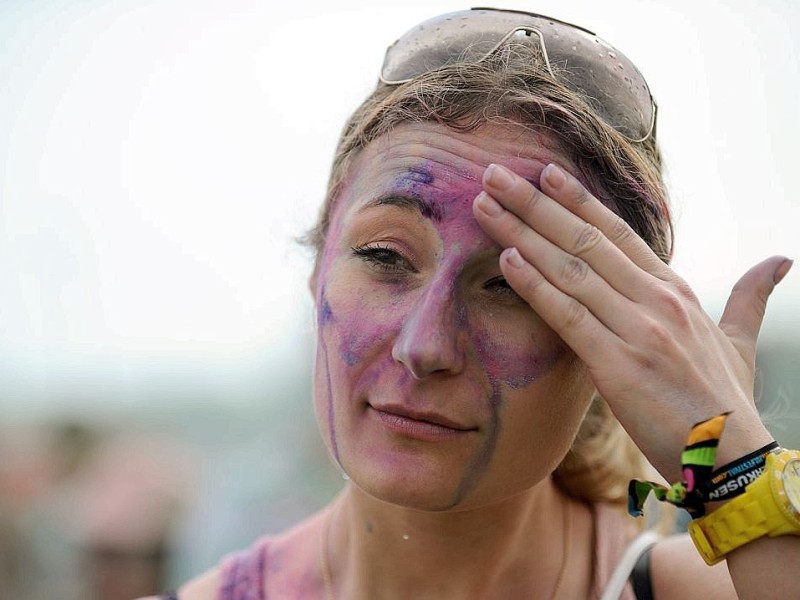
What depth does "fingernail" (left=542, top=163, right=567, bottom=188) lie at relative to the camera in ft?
6.38

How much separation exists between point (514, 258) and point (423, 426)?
438mm

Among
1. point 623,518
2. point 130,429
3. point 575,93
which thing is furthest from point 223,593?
point 130,429

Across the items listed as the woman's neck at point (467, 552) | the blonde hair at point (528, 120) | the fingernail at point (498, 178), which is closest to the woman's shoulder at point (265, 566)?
the woman's neck at point (467, 552)

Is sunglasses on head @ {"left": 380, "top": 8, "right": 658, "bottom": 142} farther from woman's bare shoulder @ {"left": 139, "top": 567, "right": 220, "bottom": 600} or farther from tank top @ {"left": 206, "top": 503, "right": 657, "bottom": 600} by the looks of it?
woman's bare shoulder @ {"left": 139, "top": 567, "right": 220, "bottom": 600}

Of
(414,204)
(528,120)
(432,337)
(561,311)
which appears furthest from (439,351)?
(528,120)

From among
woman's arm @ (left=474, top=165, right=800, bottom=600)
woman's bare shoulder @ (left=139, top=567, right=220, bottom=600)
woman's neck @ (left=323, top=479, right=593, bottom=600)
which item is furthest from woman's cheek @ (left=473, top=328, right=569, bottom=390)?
woman's bare shoulder @ (left=139, top=567, right=220, bottom=600)

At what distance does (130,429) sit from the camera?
7.14m

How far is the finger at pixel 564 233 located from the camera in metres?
1.88

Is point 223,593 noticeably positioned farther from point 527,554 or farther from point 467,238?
point 467,238

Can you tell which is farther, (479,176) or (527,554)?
(527,554)

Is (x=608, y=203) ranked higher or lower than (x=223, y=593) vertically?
higher

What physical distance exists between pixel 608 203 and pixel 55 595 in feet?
16.4

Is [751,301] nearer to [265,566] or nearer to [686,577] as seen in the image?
[686,577]

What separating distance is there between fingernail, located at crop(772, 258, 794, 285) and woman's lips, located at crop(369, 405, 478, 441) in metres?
0.89
